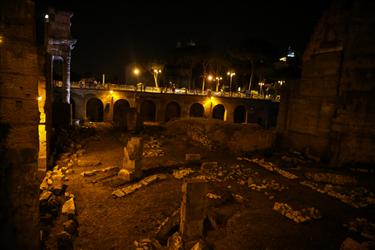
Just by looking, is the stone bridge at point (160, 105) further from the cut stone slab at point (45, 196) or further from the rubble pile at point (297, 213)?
the rubble pile at point (297, 213)

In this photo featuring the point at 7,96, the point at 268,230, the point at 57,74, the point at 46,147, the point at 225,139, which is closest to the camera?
the point at 7,96

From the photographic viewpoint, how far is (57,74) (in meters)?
34.3

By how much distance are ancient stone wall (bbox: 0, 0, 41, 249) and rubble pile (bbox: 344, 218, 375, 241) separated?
8.60m

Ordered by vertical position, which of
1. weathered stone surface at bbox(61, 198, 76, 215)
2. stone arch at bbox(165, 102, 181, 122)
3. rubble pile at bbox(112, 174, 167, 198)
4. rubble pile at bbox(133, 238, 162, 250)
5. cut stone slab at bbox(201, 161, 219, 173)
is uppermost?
stone arch at bbox(165, 102, 181, 122)

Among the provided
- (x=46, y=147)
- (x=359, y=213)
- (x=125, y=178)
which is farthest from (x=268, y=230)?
(x=46, y=147)

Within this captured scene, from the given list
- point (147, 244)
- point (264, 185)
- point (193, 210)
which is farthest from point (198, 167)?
point (147, 244)

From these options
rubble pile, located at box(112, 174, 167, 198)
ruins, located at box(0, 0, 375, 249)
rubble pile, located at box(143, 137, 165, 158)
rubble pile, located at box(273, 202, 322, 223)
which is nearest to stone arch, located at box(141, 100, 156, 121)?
ruins, located at box(0, 0, 375, 249)

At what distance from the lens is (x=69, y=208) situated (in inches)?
318

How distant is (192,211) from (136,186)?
4232 mm

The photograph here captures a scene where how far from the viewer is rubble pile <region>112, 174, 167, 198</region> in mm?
9488

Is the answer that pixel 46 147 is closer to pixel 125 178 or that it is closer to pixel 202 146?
pixel 125 178

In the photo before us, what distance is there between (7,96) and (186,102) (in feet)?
86.0

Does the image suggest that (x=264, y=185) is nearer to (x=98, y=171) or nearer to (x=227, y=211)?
(x=227, y=211)

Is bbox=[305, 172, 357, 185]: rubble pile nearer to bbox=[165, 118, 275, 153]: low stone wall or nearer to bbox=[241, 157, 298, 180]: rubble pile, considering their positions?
bbox=[241, 157, 298, 180]: rubble pile
